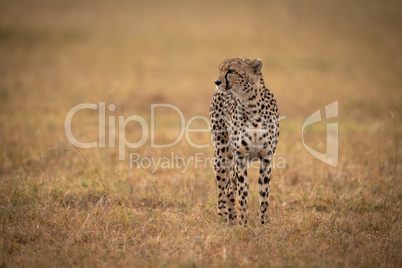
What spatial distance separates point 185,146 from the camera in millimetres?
7223

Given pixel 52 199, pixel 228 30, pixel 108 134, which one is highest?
pixel 228 30

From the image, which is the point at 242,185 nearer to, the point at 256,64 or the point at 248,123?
the point at 248,123

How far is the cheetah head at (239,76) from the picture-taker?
430 cm

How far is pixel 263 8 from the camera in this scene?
83.7ft

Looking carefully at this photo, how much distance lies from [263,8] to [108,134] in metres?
19.5

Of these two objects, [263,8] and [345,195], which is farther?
[263,8]

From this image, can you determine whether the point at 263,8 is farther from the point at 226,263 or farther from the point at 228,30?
the point at 226,263

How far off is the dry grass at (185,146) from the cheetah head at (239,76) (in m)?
1.13

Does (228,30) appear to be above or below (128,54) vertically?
above

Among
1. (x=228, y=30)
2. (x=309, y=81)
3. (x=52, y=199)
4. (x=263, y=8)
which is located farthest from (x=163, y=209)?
(x=263, y=8)

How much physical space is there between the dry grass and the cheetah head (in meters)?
1.13

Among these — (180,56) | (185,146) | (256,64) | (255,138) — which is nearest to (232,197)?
(255,138)

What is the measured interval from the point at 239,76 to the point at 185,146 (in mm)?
3058

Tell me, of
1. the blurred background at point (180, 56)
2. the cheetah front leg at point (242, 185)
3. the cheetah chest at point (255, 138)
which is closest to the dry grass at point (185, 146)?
the blurred background at point (180, 56)
